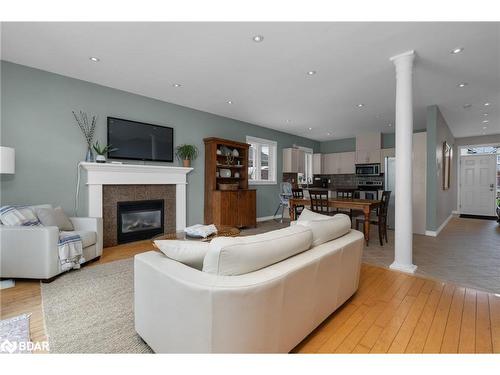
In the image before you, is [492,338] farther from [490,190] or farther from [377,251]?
[490,190]

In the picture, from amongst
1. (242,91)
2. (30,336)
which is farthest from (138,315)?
(242,91)

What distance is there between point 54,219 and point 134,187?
4.34 ft

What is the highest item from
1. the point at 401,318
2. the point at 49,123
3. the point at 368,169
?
the point at 49,123

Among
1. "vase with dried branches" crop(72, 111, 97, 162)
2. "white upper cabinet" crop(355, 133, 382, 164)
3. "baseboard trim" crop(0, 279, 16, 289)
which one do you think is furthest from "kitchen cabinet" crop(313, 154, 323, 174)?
"baseboard trim" crop(0, 279, 16, 289)

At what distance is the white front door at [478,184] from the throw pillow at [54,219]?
10.5 m

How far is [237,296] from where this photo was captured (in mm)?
1101

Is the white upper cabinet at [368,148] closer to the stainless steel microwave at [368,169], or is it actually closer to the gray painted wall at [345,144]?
the stainless steel microwave at [368,169]

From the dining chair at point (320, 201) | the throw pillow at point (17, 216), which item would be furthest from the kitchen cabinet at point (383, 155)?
the throw pillow at point (17, 216)

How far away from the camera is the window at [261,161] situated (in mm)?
6527

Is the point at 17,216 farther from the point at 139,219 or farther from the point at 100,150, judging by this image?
the point at 139,219

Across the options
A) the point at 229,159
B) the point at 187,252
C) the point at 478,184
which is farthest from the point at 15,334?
the point at 478,184

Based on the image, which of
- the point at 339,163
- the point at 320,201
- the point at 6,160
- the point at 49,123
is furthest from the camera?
the point at 339,163

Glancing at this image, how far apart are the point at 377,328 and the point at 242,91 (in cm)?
363

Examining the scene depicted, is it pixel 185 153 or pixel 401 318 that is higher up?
pixel 185 153
